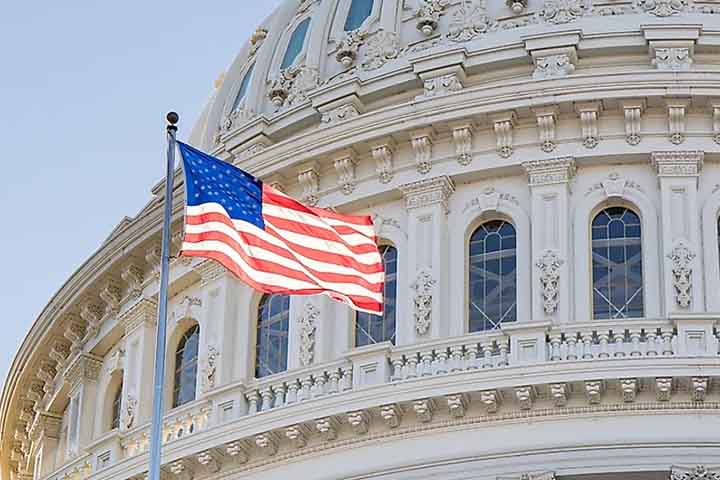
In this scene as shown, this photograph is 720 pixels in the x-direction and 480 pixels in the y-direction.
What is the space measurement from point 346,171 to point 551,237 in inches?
195

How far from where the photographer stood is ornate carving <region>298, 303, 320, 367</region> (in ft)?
154

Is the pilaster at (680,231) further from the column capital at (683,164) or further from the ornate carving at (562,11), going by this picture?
the ornate carving at (562,11)

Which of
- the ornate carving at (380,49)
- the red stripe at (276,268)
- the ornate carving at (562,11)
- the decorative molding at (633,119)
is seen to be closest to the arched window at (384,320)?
the decorative molding at (633,119)

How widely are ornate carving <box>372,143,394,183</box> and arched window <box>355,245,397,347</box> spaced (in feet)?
5.02

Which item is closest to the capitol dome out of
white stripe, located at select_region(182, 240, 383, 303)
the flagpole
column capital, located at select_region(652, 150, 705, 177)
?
column capital, located at select_region(652, 150, 705, 177)

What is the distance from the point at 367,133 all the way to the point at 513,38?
4.13 metres

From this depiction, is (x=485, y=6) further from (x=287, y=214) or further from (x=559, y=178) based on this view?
(x=287, y=214)

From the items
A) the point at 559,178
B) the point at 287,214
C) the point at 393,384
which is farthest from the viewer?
the point at 559,178

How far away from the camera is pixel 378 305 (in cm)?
3728

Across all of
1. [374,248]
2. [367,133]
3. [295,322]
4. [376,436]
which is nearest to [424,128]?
[367,133]

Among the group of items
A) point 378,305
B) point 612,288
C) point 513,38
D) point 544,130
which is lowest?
point 378,305

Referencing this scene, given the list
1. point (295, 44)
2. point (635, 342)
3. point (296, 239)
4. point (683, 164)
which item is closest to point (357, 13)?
point (295, 44)

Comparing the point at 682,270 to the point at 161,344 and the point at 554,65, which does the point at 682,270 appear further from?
the point at 161,344

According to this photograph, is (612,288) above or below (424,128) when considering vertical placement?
below
